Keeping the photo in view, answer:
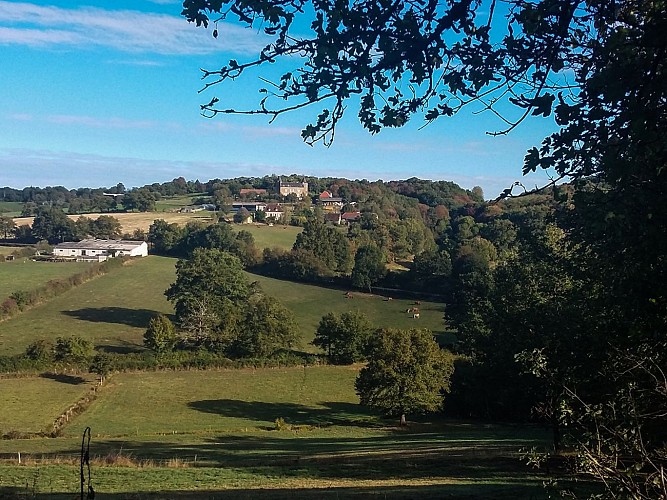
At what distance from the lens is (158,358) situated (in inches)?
2023

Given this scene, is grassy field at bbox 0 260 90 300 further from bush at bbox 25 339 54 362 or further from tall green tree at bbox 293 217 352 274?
tall green tree at bbox 293 217 352 274

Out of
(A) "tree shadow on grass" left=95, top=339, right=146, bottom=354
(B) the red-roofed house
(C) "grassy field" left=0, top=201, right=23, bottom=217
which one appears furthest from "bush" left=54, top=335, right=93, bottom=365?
(B) the red-roofed house

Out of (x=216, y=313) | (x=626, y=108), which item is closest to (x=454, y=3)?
(x=626, y=108)

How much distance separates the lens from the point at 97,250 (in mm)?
92000

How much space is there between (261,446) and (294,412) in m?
12.3

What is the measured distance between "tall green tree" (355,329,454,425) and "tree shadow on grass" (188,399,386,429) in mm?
1668

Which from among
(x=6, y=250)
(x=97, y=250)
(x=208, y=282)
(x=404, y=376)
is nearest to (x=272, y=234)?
(x=97, y=250)

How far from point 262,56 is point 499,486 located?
12.0 meters

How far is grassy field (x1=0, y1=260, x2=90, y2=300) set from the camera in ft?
227

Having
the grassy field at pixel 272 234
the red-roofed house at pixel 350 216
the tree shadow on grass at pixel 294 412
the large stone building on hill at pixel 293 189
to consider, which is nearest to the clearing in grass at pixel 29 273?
the grassy field at pixel 272 234

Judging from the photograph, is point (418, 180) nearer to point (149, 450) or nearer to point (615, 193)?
point (149, 450)

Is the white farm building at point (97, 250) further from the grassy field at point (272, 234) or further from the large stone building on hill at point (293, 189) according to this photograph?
the large stone building on hill at point (293, 189)

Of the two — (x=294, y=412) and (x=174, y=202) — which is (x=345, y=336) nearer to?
(x=294, y=412)

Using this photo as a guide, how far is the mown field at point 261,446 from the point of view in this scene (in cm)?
1489
